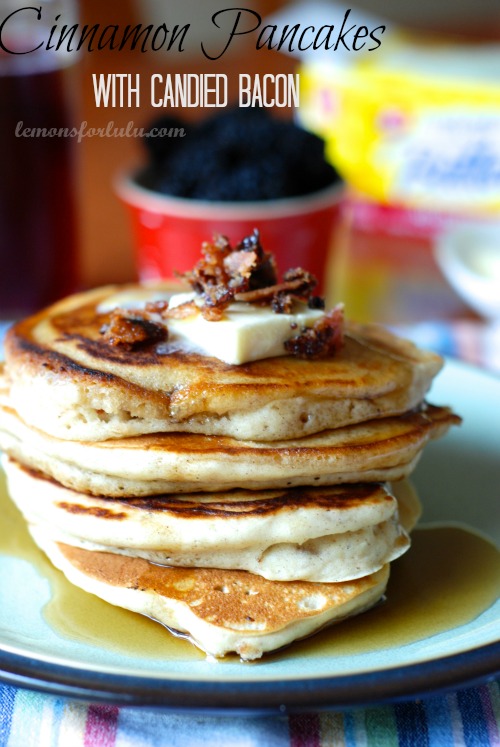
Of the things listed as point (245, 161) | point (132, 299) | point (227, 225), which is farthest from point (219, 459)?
point (245, 161)

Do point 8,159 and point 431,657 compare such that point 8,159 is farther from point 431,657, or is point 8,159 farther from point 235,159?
point 431,657

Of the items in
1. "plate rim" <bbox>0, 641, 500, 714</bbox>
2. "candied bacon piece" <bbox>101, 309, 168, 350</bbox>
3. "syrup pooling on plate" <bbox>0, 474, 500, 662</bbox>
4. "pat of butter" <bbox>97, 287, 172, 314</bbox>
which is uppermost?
"candied bacon piece" <bbox>101, 309, 168, 350</bbox>

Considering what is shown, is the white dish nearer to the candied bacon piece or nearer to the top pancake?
the top pancake

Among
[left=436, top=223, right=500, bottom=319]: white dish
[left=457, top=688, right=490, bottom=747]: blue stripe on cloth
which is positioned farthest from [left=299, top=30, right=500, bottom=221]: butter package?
[left=457, top=688, right=490, bottom=747]: blue stripe on cloth

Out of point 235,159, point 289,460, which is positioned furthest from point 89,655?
point 235,159

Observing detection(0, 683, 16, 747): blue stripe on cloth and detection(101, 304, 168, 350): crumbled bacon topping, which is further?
detection(101, 304, 168, 350): crumbled bacon topping

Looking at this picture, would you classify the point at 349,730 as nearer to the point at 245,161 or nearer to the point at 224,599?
the point at 224,599
